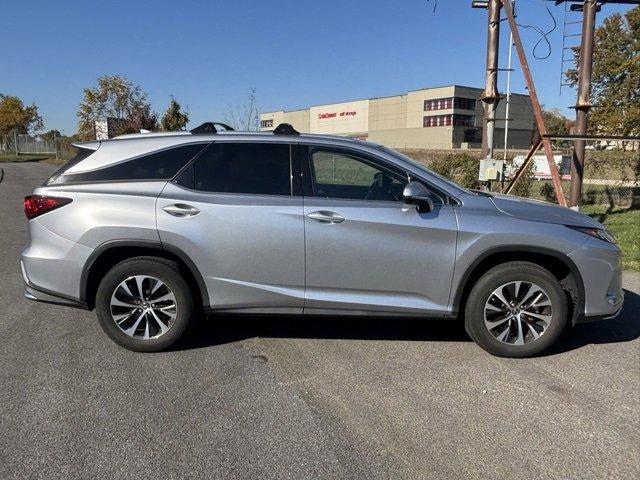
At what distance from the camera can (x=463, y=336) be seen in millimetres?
4727

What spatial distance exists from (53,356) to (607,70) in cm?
3352

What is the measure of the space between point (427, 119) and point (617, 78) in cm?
6164

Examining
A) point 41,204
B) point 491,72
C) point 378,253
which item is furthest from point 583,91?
point 41,204

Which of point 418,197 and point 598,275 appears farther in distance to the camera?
point 598,275

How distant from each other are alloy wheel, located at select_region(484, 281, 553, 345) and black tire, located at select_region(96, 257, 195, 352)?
247cm

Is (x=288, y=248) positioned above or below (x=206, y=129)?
below

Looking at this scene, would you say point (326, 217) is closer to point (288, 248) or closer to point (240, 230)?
point (288, 248)

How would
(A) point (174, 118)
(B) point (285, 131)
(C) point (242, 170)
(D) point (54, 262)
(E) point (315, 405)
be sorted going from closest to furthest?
(E) point (315, 405)
(D) point (54, 262)
(C) point (242, 170)
(B) point (285, 131)
(A) point (174, 118)

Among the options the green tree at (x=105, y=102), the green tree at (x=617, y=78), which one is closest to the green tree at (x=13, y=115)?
the green tree at (x=105, y=102)

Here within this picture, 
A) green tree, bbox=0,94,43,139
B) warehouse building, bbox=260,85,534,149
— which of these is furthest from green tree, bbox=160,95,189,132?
warehouse building, bbox=260,85,534,149

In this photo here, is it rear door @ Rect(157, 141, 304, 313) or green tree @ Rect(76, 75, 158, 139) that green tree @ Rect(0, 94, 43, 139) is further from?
rear door @ Rect(157, 141, 304, 313)

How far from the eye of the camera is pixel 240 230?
4.02 meters

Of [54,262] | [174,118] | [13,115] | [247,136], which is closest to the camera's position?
[54,262]

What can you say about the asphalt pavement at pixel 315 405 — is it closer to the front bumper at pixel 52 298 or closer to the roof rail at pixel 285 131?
the front bumper at pixel 52 298
